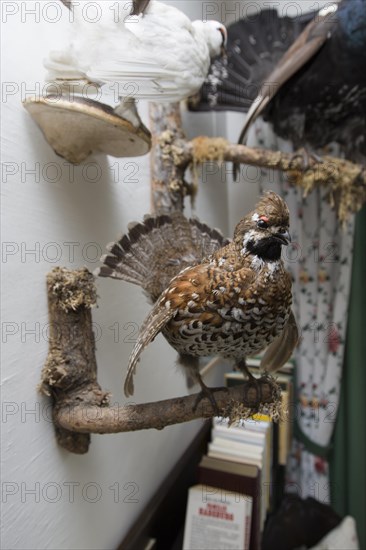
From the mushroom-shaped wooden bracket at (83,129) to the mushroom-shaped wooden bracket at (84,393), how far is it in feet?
0.78

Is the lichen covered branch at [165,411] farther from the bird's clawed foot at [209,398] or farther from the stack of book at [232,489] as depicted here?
the stack of book at [232,489]

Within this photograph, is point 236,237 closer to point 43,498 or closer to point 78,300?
point 78,300

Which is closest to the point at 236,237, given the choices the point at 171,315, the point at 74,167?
the point at 171,315

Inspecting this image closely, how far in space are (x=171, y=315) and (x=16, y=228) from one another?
11.8 inches

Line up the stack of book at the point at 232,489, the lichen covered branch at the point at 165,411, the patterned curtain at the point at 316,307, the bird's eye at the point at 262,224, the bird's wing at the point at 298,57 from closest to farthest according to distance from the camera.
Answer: the bird's eye at the point at 262,224 < the lichen covered branch at the point at 165,411 < the stack of book at the point at 232,489 < the bird's wing at the point at 298,57 < the patterned curtain at the point at 316,307

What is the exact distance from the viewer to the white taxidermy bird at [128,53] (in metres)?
0.59

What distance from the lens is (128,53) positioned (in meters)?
0.59

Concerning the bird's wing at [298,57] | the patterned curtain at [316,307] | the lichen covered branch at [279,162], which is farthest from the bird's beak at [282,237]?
the patterned curtain at [316,307]

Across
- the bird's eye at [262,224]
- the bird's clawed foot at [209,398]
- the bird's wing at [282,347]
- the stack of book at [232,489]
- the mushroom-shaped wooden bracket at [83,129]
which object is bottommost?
the stack of book at [232,489]

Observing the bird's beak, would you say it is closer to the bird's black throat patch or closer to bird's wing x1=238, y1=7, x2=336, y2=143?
the bird's black throat patch

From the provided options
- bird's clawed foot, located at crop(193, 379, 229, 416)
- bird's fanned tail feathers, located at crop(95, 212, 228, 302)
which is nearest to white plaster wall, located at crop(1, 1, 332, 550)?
bird's fanned tail feathers, located at crop(95, 212, 228, 302)

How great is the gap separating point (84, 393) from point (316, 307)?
1.21m

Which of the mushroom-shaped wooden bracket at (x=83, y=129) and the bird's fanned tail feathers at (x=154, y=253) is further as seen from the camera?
the bird's fanned tail feathers at (x=154, y=253)

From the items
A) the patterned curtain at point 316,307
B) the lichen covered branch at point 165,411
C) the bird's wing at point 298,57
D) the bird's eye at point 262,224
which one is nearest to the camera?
the bird's eye at point 262,224
